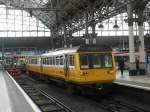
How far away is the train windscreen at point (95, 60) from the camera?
71.2 ft

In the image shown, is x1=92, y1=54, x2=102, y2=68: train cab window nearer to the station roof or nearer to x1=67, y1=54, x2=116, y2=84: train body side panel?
x1=67, y1=54, x2=116, y2=84: train body side panel

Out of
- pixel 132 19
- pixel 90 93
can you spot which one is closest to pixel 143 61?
pixel 132 19

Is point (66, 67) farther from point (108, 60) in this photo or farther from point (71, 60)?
point (108, 60)

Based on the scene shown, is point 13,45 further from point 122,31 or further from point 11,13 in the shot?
point 122,31

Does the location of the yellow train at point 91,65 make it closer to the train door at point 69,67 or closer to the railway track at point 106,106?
the train door at point 69,67

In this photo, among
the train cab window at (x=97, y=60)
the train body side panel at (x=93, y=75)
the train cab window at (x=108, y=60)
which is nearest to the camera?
the train body side panel at (x=93, y=75)

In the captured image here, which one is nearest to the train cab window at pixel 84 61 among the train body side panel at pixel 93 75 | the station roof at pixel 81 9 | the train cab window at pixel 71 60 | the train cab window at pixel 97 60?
the train body side panel at pixel 93 75

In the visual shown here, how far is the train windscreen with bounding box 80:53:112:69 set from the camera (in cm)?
2169

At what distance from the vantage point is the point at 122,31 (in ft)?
276

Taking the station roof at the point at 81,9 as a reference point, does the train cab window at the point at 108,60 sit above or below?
below

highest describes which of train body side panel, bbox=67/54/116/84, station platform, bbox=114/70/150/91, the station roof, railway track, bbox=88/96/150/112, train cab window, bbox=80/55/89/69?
the station roof

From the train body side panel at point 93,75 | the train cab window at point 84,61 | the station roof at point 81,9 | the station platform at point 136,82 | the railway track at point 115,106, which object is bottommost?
the railway track at point 115,106

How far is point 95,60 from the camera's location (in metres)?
22.0

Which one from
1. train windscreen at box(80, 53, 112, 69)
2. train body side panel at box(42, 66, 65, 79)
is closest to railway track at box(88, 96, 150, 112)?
train windscreen at box(80, 53, 112, 69)
